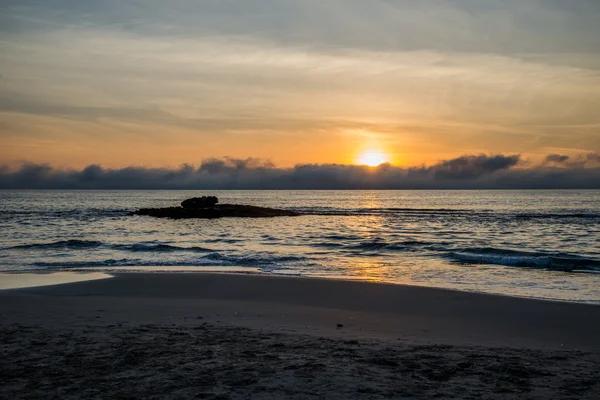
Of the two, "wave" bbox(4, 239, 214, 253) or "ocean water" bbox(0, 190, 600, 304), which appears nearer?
"ocean water" bbox(0, 190, 600, 304)

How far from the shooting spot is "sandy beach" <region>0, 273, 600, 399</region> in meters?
6.12

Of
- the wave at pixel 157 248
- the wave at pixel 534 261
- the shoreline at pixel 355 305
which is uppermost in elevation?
the shoreline at pixel 355 305

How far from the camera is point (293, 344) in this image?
8.23 meters

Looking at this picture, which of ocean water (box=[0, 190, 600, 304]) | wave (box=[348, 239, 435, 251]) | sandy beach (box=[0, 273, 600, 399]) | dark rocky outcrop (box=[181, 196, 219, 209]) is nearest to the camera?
sandy beach (box=[0, 273, 600, 399])

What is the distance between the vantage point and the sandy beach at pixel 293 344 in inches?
241

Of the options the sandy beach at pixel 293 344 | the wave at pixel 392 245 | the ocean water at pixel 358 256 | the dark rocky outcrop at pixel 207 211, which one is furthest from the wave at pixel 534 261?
the dark rocky outcrop at pixel 207 211

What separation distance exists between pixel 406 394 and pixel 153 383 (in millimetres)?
2993

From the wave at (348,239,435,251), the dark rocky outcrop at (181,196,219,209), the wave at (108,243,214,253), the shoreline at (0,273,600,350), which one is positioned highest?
the dark rocky outcrop at (181,196,219,209)

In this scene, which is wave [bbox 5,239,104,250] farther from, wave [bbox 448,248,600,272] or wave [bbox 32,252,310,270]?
wave [bbox 448,248,600,272]

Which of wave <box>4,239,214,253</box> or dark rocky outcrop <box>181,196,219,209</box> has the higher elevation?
dark rocky outcrop <box>181,196,219,209</box>

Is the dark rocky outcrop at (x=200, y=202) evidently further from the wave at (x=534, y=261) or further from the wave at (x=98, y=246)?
the wave at (x=534, y=261)

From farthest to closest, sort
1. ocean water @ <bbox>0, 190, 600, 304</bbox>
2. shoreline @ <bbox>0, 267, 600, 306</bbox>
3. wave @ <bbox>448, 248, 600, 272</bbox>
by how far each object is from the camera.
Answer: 1. wave @ <bbox>448, 248, 600, 272</bbox>
2. ocean water @ <bbox>0, 190, 600, 304</bbox>
3. shoreline @ <bbox>0, 267, 600, 306</bbox>

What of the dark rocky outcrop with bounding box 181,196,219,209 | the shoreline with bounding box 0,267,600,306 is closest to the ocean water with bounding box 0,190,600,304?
the shoreline with bounding box 0,267,600,306

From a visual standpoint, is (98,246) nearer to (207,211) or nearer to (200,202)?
(207,211)
